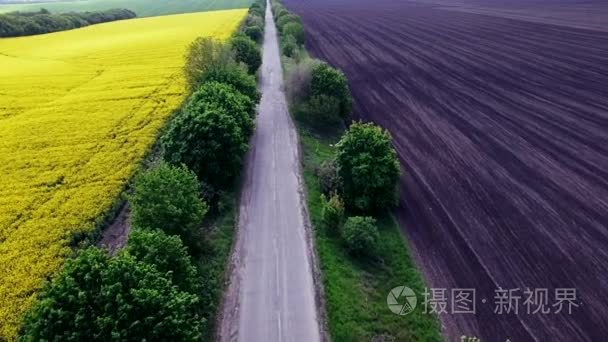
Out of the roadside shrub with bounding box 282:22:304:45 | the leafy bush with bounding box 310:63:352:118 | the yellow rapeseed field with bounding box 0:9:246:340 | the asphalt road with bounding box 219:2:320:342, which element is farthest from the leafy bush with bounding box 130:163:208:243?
the roadside shrub with bounding box 282:22:304:45

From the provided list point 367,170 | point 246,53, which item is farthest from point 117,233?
point 246,53

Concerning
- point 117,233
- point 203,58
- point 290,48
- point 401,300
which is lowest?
point 401,300

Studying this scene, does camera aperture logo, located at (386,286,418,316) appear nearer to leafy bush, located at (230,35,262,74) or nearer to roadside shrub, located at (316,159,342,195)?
roadside shrub, located at (316,159,342,195)

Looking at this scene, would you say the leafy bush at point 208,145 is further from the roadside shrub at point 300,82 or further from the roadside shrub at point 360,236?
the roadside shrub at point 300,82

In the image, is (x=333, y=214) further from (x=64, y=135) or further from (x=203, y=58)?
(x=64, y=135)

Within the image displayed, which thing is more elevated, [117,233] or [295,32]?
[295,32]

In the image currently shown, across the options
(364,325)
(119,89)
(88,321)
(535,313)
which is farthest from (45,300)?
(119,89)
